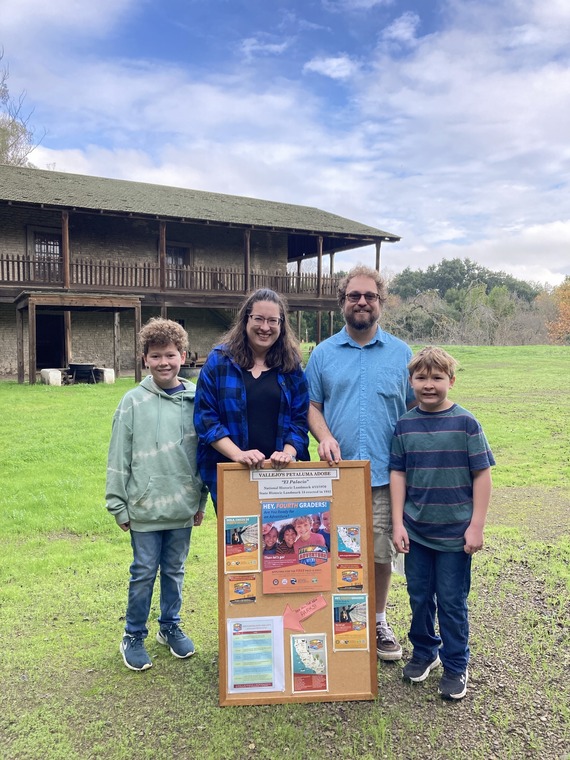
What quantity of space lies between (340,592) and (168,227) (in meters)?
21.0

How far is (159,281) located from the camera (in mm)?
19922

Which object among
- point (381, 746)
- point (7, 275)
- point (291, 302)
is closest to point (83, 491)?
point (381, 746)

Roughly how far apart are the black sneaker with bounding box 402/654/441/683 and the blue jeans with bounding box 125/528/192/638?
50.2 inches

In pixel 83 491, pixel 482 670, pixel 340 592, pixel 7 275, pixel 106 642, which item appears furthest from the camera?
pixel 7 275

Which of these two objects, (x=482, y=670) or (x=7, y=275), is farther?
(x=7, y=275)

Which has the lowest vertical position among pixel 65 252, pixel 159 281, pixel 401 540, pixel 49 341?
pixel 401 540

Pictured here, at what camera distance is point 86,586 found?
4176 mm

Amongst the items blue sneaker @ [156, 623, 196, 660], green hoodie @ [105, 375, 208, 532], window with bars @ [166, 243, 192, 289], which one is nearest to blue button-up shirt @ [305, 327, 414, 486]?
green hoodie @ [105, 375, 208, 532]

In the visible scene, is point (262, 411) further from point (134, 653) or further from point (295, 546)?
point (134, 653)

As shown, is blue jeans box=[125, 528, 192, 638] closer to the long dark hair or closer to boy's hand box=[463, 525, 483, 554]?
the long dark hair

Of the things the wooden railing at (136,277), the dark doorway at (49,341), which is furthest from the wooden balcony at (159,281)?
the dark doorway at (49,341)

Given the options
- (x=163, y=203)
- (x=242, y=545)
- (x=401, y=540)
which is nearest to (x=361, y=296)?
(x=401, y=540)

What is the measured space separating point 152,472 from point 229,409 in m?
0.56

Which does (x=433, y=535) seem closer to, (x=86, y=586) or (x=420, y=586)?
(x=420, y=586)
